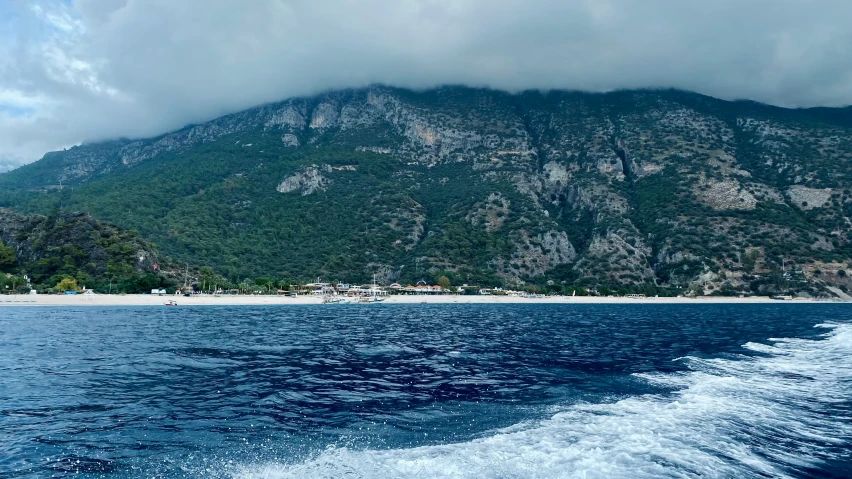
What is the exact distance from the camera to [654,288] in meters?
143

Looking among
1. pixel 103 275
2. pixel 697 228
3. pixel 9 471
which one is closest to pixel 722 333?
pixel 9 471

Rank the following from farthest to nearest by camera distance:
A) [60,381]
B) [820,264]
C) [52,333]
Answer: [820,264] → [52,333] → [60,381]

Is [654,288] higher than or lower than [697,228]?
lower

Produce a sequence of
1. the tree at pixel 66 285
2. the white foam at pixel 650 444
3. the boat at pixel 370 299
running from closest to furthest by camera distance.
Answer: the white foam at pixel 650 444 < the tree at pixel 66 285 < the boat at pixel 370 299

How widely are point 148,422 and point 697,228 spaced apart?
523ft

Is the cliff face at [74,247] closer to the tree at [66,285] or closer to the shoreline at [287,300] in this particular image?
the tree at [66,285]

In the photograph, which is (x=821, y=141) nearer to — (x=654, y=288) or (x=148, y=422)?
(x=654, y=288)

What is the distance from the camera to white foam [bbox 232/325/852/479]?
12523 mm

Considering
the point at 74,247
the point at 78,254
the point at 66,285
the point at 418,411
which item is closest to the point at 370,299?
the point at 66,285

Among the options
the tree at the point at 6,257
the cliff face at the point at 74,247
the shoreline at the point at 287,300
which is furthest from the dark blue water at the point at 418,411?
the tree at the point at 6,257

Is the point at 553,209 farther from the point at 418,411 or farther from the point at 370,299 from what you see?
the point at 418,411

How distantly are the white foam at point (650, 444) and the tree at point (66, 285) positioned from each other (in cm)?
11333

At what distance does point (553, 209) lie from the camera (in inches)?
7146

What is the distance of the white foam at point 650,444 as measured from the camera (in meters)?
12.5
